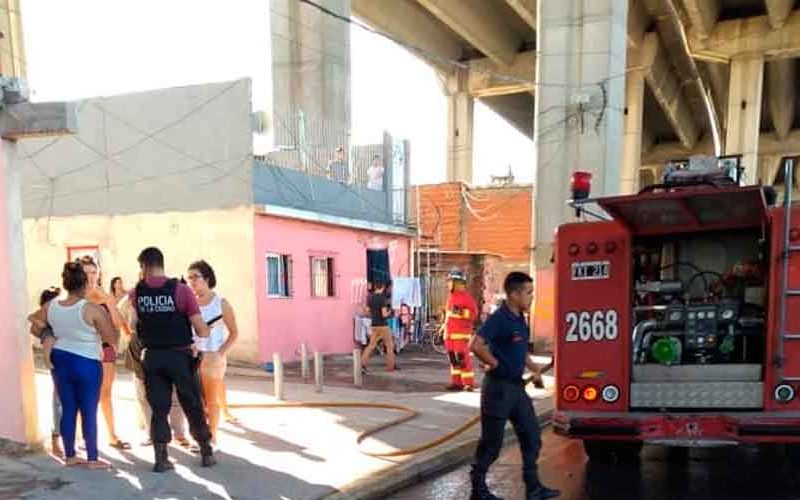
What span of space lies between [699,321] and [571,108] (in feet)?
35.6

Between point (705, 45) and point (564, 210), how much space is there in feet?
60.9

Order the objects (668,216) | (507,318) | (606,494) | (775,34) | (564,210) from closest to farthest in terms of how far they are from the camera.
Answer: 1. (507,318)
2. (606,494)
3. (668,216)
4. (564,210)
5. (775,34)

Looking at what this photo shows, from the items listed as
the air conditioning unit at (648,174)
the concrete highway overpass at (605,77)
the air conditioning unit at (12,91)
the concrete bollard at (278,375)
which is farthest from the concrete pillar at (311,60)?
the air conditioning unit at (648,174)

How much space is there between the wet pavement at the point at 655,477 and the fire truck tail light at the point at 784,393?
2.32ft

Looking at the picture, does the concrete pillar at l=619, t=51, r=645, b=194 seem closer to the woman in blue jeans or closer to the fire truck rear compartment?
the fire truck rear compartment

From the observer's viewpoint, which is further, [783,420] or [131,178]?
[131,178]

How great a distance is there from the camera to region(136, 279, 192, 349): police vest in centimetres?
530

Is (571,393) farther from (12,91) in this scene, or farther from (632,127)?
(632,127)

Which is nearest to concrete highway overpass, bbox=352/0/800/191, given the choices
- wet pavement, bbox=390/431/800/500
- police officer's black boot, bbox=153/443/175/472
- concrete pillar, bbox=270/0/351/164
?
concrete pillar, bbox=270/0/351/164

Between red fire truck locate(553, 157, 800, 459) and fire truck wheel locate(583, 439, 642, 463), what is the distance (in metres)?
0.01

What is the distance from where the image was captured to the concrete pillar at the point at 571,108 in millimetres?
15797

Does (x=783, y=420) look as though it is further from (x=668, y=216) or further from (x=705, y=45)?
(x=705, y=45)

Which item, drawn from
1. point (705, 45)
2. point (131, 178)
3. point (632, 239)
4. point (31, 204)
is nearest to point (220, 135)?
point (131, 178)

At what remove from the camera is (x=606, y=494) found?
544cm
